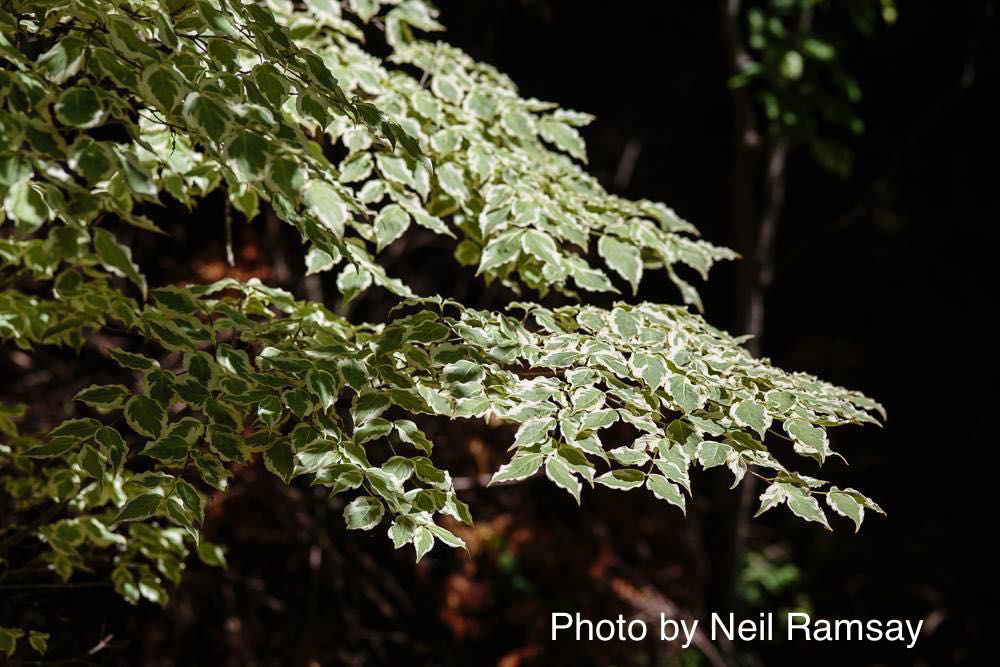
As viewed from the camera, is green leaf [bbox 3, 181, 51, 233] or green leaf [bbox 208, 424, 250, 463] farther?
green leaf [bbox 208, 424, 250, 463]

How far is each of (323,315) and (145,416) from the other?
1.80 ft

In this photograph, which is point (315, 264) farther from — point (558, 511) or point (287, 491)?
point (558, 511)

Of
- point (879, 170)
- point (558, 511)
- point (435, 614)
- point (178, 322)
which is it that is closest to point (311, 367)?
point (178, 322)

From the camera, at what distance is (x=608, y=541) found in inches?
199

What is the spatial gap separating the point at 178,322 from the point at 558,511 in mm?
3816

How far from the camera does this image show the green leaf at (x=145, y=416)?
141 centimetres

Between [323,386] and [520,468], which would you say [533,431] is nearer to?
[520,468]

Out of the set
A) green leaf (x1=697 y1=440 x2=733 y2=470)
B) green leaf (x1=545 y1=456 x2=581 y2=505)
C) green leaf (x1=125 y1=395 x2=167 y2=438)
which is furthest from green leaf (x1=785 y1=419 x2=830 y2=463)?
green leaf (x1=125 y1=395 x2=167 y2=438)

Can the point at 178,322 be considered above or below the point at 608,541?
above

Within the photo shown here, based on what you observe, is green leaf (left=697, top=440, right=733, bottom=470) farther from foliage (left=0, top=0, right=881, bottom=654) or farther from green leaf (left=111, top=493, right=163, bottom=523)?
green leaf (left=111, top=493, right=163, bottom=523)

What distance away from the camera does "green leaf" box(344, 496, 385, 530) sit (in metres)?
1.35

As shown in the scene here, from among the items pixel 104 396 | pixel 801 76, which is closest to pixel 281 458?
pixel 104 396

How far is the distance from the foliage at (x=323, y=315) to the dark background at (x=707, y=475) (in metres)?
2.47

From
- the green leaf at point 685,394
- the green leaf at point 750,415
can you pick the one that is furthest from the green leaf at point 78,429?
the green leaf at point 750,415
